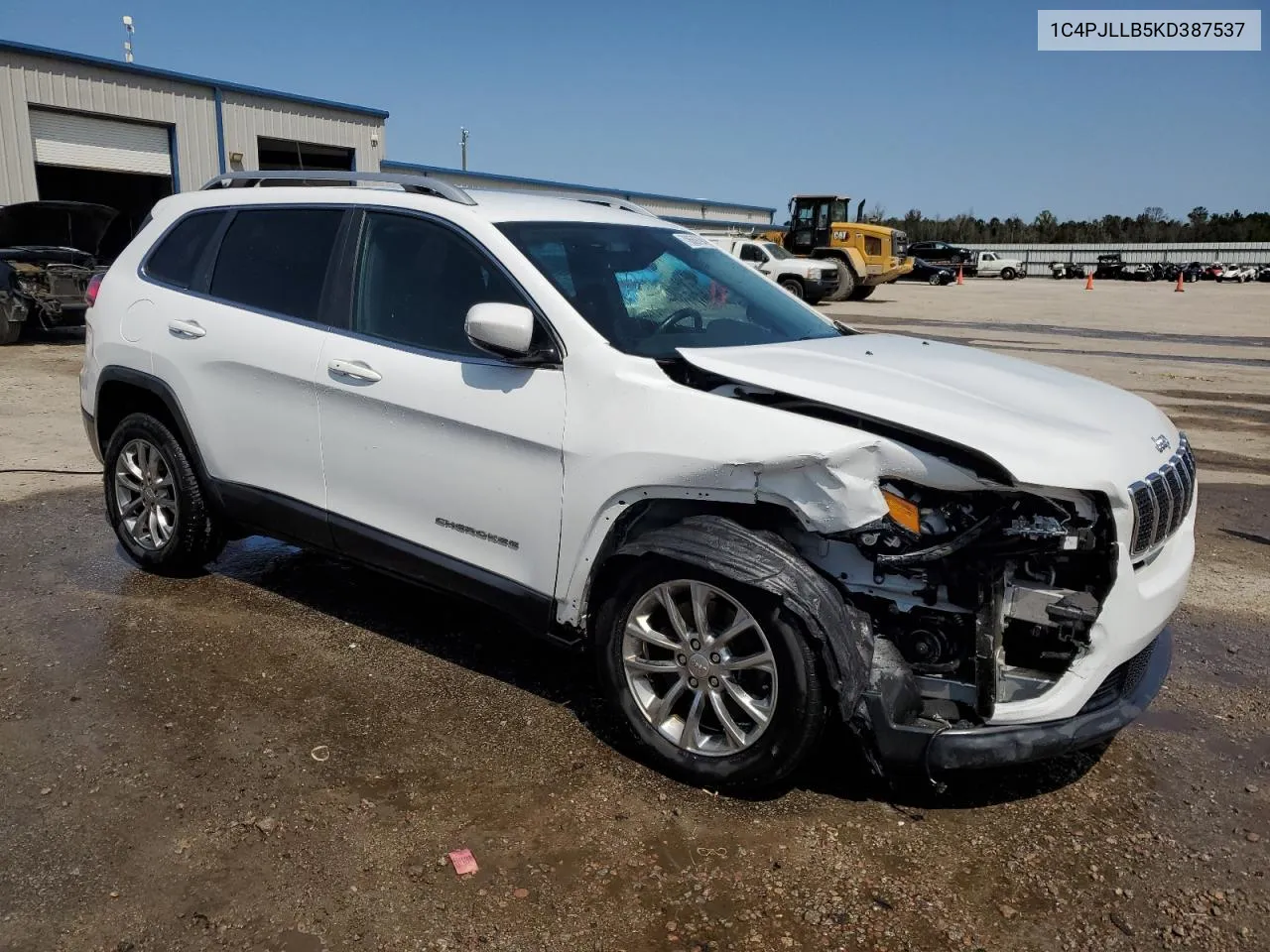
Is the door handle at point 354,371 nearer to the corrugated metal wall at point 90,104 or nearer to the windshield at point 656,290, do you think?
the windshield at point 656,290

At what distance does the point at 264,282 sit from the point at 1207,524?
19.1 feet

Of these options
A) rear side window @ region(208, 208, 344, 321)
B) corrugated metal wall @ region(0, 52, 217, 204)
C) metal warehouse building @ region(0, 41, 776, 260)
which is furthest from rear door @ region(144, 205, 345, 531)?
corrugated metal wall @ region(0, 52, 217, 204)

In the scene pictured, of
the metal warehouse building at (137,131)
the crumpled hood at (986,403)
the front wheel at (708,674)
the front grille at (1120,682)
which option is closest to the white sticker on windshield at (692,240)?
the crumpled hood at (986,403)

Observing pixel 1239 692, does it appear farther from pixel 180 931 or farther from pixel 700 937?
pixel 180 931

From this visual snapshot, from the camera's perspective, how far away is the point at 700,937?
8.62 ft

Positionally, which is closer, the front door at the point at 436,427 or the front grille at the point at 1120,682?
the front grille at the point at 1120,682

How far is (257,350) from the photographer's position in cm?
432

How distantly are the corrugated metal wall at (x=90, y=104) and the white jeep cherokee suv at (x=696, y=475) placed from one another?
66.1 ft

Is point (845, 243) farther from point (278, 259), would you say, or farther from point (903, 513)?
point (903, 513)

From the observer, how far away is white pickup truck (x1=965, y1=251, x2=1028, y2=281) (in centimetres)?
5647

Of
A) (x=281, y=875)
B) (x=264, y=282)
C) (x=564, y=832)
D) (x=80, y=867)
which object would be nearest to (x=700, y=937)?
(x=564, y=832)

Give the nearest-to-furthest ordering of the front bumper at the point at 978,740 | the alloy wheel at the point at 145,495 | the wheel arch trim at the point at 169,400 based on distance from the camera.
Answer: the front bumper at the point at 978,740 < the wheel arch trim at the point at 169,400 < the alloy wheel at the point at 145,495

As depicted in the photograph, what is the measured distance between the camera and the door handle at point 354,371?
3.89 meters

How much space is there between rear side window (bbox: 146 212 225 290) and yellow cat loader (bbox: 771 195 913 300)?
25.2 meters
